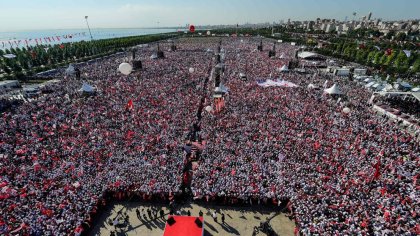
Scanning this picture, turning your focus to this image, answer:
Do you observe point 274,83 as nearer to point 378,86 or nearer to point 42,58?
point 378,86

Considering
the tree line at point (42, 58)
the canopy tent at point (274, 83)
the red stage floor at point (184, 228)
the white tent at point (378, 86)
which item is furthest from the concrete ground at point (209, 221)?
the tree line at point (42, 58)

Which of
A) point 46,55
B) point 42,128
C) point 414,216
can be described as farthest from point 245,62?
point 46,55

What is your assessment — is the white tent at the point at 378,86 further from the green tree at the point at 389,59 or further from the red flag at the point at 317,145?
the red flag at the point at 317,145

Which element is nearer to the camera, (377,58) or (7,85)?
(7,85)

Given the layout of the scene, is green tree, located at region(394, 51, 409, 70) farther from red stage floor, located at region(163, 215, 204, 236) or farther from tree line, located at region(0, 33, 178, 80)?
tree line, located at region(0, 33, 178, 80)

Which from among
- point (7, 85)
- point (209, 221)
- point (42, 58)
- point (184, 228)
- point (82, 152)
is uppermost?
point (42, 58)

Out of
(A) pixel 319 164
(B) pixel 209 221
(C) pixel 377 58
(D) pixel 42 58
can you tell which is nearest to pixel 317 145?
(A) pixel 319 164
